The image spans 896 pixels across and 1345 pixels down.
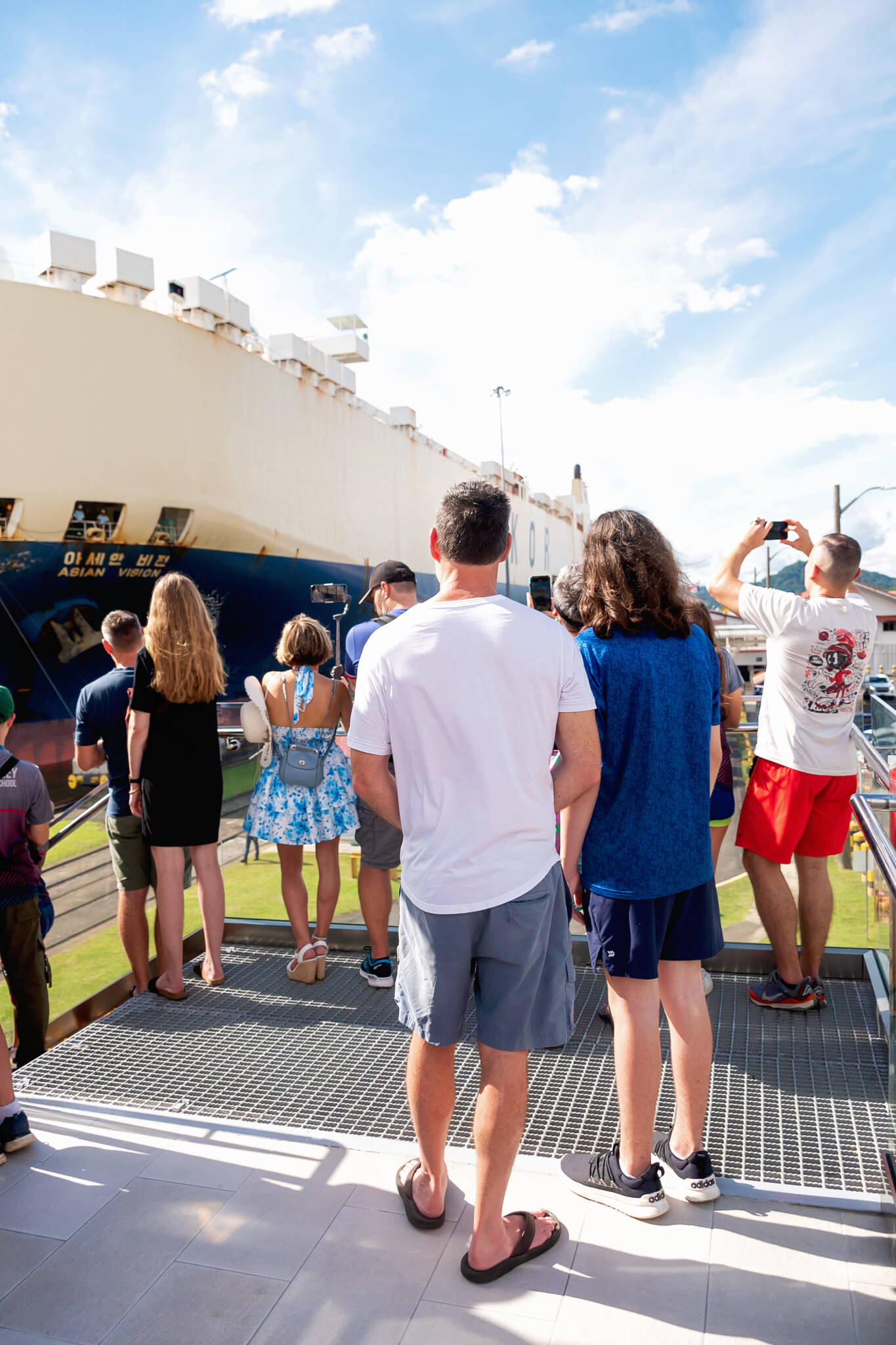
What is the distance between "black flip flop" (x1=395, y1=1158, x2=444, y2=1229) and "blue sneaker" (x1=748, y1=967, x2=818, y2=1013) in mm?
1547

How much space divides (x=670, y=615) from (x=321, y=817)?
1.99m

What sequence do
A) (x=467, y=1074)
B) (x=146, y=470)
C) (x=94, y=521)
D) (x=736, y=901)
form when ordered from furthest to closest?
(x=146, y=470), (x=94, y=521), (x=736, y=901), (x=467, y=1074)

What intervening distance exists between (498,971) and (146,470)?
568 inches

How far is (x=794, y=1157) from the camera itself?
2156 mm

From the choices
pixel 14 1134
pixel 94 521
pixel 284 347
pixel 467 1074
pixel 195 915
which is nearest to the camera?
pixel 14 1134

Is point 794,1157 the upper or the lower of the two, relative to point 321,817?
lower

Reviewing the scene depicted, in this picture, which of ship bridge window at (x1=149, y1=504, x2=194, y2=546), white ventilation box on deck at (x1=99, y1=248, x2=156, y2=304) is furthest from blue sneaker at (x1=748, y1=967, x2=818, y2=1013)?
white ventilation box on deck at (x1=99, y1=248, x2=156, y2=304)

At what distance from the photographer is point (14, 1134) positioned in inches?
88.2

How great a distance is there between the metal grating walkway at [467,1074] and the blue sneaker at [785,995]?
37mm

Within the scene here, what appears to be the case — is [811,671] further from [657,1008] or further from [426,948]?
[426,948]

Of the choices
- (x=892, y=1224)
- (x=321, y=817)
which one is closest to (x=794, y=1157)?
(x=892, y=1224)

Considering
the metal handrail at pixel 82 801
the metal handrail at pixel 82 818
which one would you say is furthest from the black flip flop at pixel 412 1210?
the metal handrail at pixel 82 801

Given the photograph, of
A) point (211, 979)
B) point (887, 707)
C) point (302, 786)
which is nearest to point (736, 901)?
point (887, 707)

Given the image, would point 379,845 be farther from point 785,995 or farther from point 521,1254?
point 521,1254
